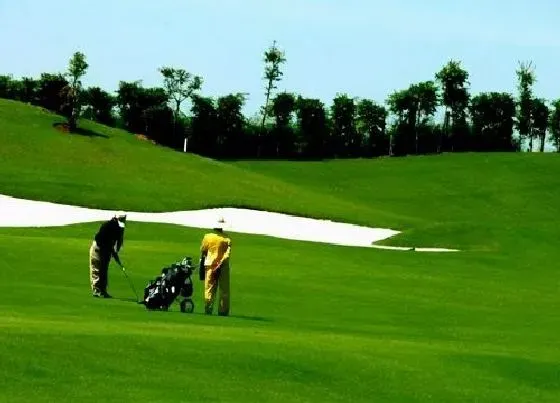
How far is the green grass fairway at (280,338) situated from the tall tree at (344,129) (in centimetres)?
9563

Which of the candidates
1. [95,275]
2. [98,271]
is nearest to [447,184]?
[98,271]

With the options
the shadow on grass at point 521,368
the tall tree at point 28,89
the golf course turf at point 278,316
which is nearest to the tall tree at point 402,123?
the tall tree at point 28,89

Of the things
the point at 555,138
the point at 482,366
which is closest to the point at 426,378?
the point at 482,366

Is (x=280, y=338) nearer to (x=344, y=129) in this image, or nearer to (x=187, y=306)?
(x=187, y=306)

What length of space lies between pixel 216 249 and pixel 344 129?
112 m

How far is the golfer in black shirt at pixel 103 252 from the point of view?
96.1 feet

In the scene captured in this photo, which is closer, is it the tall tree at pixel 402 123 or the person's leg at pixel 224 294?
the person's leg at pixel 224 294

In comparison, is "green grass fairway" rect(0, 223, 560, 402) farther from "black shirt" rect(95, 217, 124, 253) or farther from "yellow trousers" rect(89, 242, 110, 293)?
"black shirt" rect(95, 217, 124, 253)

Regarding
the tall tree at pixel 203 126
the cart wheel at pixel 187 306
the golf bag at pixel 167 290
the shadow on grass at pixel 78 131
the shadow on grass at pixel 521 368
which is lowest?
the shadow on grass at pixel 521 368

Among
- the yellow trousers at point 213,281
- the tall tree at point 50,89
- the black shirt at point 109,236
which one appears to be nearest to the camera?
the yellow trousers at point 213,281

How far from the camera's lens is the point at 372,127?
13862cm

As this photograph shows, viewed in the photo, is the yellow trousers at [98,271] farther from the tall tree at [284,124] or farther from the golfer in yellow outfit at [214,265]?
the tall tree at [284,124]

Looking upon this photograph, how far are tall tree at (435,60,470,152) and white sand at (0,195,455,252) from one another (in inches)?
2855

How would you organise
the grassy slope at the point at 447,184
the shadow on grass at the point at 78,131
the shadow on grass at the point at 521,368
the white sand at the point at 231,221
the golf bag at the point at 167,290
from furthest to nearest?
the grassy slope at the point at 447,184
the shadow on grass at the point at 78,131
the white sand at the point at 231,221
the golf bag at the point at 167,290
the shadow on grass at the point at 521,368
